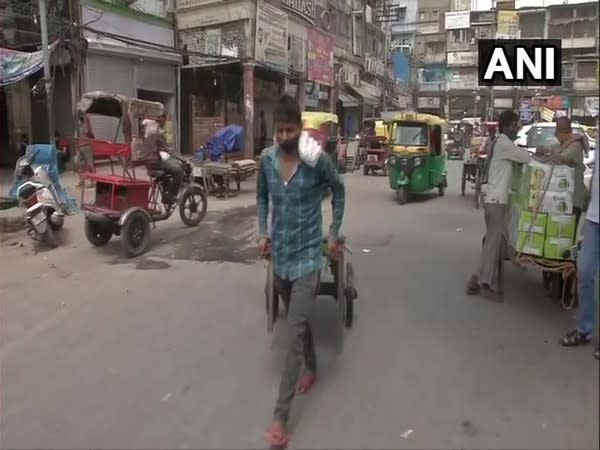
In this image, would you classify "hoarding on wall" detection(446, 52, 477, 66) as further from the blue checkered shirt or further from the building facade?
the blue checkered shirt

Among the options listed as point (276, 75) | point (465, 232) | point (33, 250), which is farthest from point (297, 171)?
point (276, 75)

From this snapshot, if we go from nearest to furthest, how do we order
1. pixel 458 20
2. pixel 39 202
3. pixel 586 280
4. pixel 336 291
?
1. pixel 586 280
2. pixel 336 291
3. pixel 39 202
4. pixel 458 20

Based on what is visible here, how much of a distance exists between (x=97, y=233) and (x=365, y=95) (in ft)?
106

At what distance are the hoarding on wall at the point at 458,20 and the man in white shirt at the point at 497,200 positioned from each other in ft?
198

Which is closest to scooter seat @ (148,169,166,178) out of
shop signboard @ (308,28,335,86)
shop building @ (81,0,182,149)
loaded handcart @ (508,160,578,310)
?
loaded handcart @ (508,160,578,310)

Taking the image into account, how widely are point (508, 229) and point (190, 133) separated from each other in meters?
17.9

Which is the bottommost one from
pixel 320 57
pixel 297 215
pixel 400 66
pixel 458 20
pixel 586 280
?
pixel 586 280

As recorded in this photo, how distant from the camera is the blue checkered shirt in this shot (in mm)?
3240

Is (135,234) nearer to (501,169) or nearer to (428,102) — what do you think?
(501,169)

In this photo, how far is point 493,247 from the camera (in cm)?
552

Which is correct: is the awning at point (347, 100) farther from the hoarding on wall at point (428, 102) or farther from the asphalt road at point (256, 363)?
the asphalt road at point (256, 363)

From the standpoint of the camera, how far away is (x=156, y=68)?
18.7 meters

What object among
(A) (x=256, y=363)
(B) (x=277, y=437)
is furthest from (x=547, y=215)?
(B) (x=277, y=437)

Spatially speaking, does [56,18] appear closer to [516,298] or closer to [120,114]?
[120,114]
